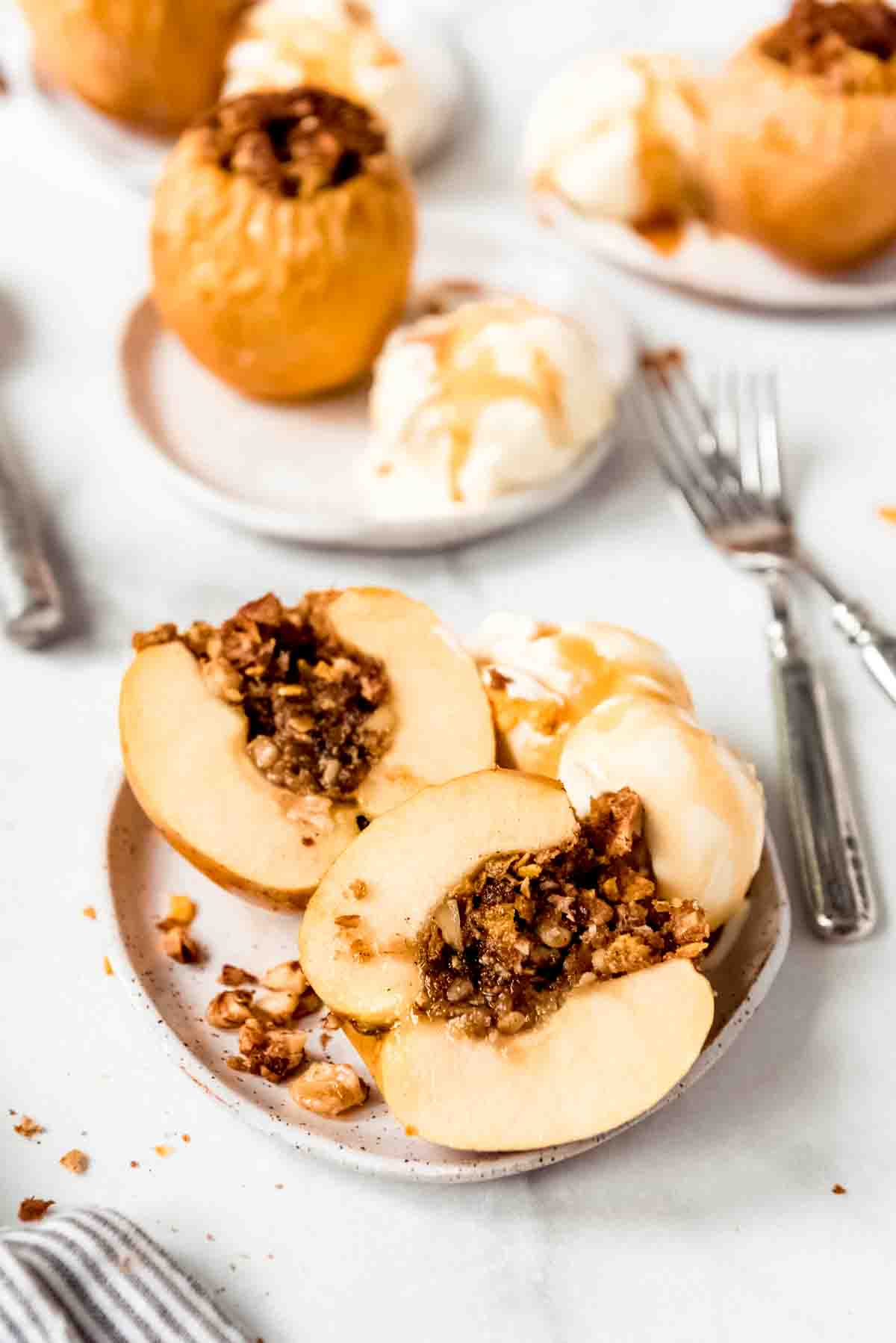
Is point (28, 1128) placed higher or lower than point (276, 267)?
lower

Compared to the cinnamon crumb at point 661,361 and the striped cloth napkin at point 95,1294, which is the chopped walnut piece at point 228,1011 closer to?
the striped cloth napkin at point 95,1294

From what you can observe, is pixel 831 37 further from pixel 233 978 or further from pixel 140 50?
pixel 233 978

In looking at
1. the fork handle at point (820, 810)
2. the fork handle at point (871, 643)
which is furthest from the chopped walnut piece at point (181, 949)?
the fork handle at point (871, 643)

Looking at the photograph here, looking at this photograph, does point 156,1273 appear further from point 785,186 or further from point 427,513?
point 785,186

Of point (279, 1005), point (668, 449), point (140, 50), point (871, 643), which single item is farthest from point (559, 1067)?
point (140, 50)

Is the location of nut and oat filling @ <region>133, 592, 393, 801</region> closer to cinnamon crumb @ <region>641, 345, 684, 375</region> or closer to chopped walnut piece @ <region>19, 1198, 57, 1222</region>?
chopped walnut piece @ <region>19, 1198, 57, 1222</region>

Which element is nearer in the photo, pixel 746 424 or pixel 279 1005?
pixel 279 1005
